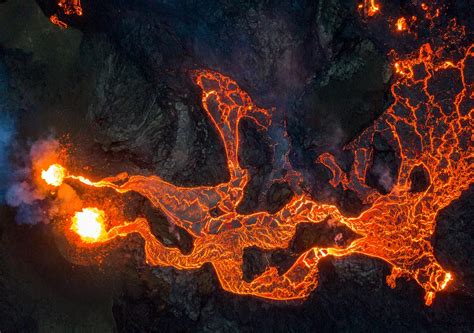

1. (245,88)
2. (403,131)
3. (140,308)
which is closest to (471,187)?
(403,131)

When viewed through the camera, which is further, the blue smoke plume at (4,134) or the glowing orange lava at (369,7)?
the glowing orange lava at (369,7)

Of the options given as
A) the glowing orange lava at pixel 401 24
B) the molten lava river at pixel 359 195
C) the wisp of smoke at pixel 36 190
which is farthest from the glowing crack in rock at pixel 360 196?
the wisp of smoke at pixel 36 190

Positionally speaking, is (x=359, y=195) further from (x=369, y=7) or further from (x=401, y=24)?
(x=369, y=7)

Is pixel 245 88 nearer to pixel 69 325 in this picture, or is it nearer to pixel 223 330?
pixel 223 330

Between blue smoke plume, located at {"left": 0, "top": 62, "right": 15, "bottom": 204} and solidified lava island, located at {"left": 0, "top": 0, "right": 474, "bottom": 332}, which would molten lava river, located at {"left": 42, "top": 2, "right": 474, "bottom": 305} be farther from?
blue smoke plume, located at {"left": 0, "top": 62, "right": 15, "bottom": 204}

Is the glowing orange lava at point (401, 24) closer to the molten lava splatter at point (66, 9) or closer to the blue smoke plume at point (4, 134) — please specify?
the molten lava splatter at point (66, 9)

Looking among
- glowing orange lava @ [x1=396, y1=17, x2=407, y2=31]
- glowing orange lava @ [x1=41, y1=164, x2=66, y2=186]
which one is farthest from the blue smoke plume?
glowing orange lava @ [x1=396, y1=17, x2=407, y2=31]

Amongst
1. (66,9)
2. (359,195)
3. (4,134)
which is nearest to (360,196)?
(359,195)

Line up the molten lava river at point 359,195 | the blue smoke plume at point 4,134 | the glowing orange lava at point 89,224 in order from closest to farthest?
the blue smoke plume at point 4,134
the glowing orange lava at point 89,224
the molten lava river at point 359,195
